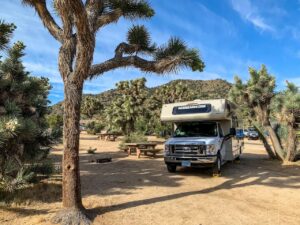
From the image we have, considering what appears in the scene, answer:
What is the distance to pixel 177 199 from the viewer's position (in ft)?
25.7

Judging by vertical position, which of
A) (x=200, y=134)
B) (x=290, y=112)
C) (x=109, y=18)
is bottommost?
(x=200, y=134)

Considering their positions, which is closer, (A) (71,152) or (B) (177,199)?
(A) (71,152)

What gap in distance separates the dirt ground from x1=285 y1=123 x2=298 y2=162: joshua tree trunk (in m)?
3.47

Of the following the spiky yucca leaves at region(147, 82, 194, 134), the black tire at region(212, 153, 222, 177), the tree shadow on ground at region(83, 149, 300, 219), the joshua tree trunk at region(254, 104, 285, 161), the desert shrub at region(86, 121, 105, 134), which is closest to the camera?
the tree shadow on ground at region(83, 149, 300, 219)

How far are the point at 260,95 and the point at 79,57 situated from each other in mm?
13535

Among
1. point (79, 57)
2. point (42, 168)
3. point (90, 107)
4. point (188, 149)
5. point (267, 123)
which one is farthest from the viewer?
point (90, 107)

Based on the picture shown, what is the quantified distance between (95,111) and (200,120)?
54995mm

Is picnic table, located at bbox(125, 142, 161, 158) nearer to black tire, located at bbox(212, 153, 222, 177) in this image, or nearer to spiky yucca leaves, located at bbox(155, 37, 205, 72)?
black tire, located at bbox(212, 153, 222, 177)

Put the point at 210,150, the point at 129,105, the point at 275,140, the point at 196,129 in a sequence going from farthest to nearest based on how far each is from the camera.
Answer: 1. the point at 129,105
2. the point at 275,140
3. the point at 196,129
4. the point at 210,150

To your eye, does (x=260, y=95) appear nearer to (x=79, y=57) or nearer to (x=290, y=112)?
(x=290, y=112)

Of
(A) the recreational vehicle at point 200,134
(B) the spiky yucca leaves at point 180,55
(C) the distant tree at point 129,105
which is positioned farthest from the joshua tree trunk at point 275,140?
(C) the distant tree at point 129,105

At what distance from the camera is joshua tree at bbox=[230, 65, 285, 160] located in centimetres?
1697

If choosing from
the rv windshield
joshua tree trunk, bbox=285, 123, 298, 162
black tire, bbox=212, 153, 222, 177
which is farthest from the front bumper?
joshua tree trunk, bbox=285, 123, 298, 162

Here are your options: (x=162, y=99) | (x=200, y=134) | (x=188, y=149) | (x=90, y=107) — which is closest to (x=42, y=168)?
(x=188, y=149)
